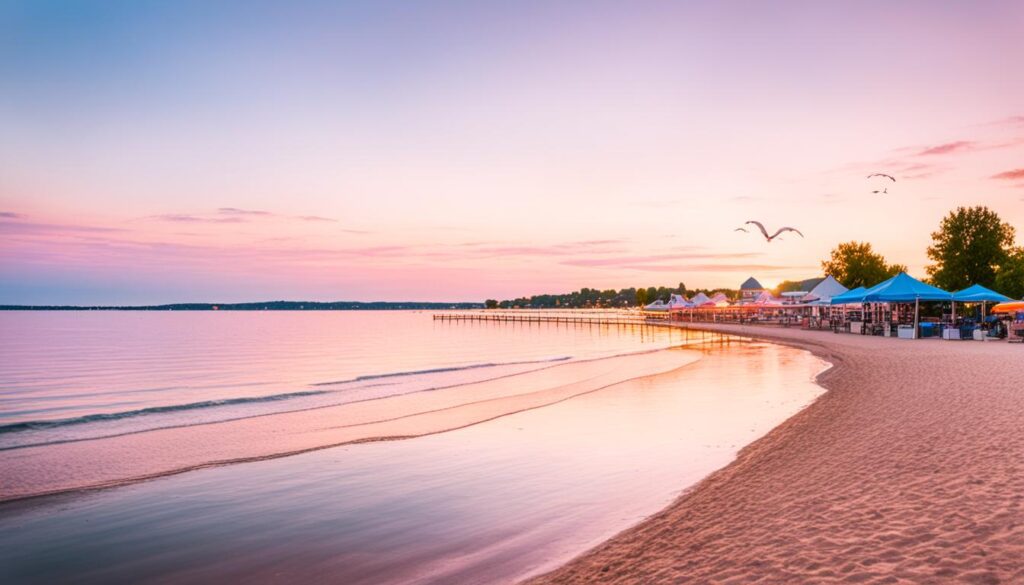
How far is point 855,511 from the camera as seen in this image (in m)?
5.84

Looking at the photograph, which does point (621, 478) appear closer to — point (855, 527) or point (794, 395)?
point (855, 527)

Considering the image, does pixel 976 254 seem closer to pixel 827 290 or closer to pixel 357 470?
pixel 827 290

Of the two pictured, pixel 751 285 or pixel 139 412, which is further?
pixel 751 285

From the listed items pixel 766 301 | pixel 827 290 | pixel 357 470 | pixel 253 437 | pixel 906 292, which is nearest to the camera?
pixel 357 470

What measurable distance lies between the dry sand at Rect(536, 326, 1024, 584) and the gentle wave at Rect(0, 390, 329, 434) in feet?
51.9

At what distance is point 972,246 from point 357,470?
62.5 m

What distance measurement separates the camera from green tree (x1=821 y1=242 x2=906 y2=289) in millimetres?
70312

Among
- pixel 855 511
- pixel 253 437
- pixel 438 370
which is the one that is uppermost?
pixel 855 511

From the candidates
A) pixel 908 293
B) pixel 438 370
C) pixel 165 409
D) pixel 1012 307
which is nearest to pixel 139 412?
pixel 165 409

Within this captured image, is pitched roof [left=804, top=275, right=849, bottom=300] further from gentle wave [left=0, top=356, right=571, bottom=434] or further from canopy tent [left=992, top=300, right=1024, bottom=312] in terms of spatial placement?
gentle wave [left=0, top=356, right=571, bottom=434]

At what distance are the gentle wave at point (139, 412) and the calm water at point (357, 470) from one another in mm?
105

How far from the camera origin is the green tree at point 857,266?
231 ft

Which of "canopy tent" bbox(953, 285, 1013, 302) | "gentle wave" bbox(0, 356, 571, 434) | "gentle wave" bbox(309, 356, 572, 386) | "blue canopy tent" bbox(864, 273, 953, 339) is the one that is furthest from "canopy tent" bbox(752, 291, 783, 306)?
"gentle wave" bbox(0, 356, 571, 434)

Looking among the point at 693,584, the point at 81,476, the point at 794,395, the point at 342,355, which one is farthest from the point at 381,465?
the point at 342,355
